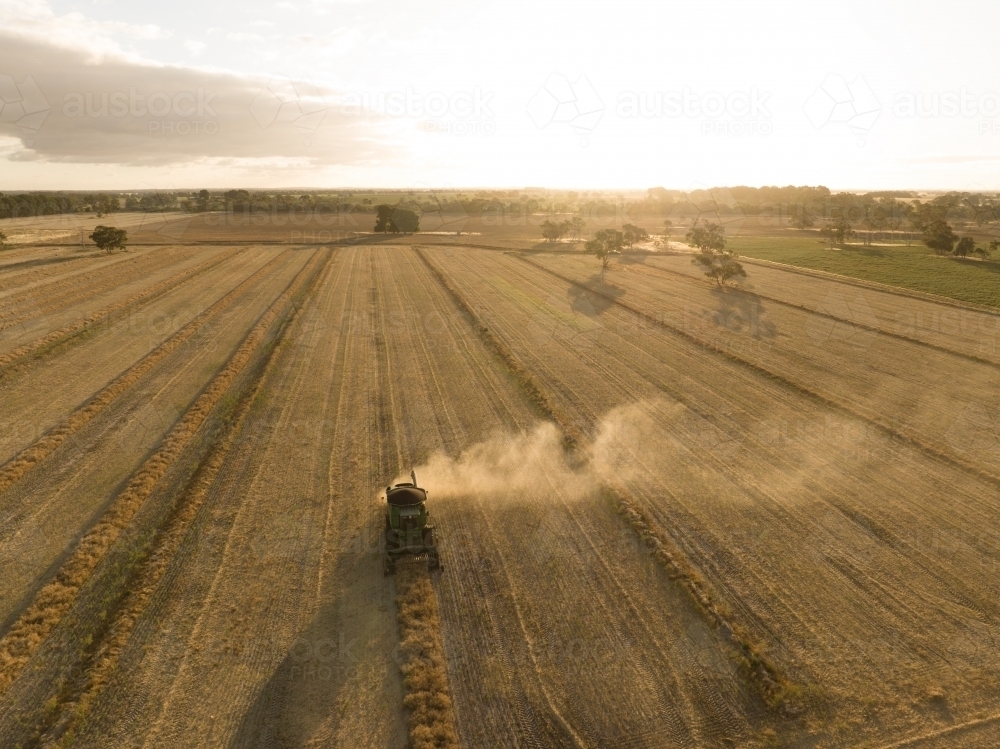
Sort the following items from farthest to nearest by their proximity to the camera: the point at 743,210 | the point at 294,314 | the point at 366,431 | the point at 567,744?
the point at 743,210 → the point at 294,314 → the point at 366,431 → the point at 567,744

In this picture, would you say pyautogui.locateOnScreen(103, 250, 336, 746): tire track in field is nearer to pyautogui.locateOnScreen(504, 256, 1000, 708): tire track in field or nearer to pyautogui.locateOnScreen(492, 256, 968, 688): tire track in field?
pyautogui.locateOnScreen(492, 256, 968, 688): tire track in field

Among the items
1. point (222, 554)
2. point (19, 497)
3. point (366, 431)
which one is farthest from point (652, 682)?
point (19, 497)

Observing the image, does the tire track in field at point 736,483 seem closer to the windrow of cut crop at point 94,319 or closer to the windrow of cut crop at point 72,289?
the windrow of cut crop at point 94,319

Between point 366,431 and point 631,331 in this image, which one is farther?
point 631,331

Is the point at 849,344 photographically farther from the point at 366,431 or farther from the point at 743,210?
the point at 743,210

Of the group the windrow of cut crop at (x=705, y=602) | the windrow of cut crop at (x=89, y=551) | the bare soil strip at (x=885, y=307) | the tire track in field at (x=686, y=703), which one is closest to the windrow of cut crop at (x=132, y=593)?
the windrow of cut crop at (x=89, y=551)

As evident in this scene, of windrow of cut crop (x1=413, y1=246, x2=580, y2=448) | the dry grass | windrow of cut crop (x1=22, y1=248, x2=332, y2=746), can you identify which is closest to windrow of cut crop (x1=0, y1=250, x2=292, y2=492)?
windrow of cut crop (x1=22, y1=248, x2=332, y2=746)
